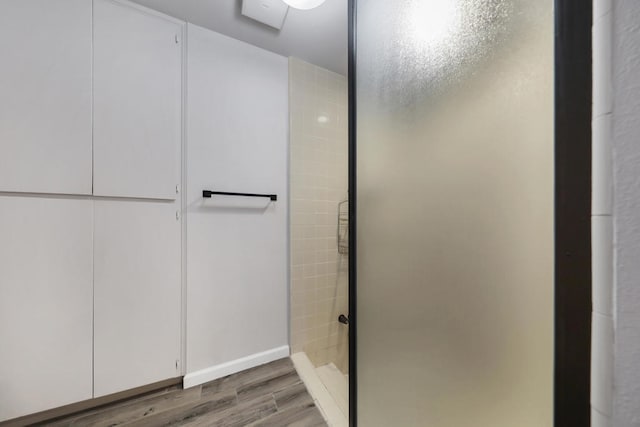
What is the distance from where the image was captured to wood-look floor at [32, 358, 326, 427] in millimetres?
1078

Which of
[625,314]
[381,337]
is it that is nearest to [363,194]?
[381,337]

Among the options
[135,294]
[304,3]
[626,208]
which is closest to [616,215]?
[626,208]

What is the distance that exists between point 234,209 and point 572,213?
1.50 meters

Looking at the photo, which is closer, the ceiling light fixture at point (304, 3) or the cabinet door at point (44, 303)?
the cabinet door at point (44, 303)

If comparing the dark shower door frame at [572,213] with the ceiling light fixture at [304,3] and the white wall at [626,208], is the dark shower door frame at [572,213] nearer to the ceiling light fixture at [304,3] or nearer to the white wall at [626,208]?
the white wall at [626,208]

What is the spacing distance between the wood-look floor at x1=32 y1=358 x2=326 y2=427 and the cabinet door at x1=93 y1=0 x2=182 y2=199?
1115mm

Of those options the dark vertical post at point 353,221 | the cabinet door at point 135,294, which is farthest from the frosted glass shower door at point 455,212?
the cabinet door at point 135,294

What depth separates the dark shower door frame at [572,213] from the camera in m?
0.30

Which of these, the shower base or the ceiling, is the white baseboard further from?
the ceiling

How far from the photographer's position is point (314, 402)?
1.21 m

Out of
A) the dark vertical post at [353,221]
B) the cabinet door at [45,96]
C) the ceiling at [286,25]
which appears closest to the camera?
the dark vertical post at [353,221]

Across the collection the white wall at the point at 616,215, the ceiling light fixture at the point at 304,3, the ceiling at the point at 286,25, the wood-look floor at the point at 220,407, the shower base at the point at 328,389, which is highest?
the ceiling at the point at 286,25

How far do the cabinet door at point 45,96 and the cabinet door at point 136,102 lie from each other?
5 cm

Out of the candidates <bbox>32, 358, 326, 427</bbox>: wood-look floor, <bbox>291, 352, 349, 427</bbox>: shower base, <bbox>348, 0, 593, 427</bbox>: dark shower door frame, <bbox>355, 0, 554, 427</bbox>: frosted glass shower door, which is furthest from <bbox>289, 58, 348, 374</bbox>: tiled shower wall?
<bbox>348, 0, 593, 427</bbox>: dark shower door frame
